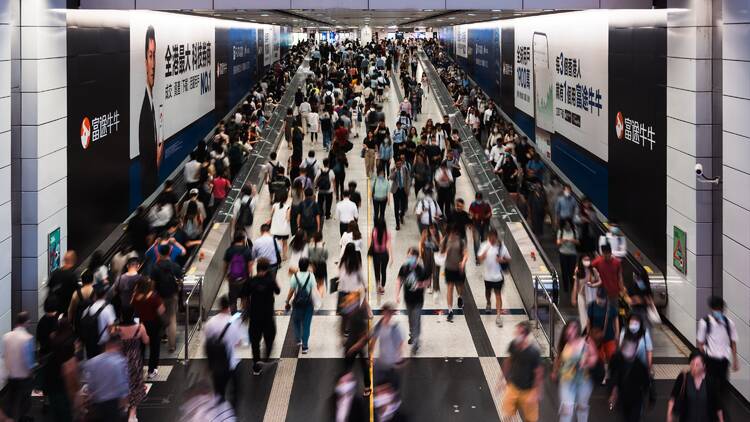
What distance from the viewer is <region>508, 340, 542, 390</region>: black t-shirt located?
22.0 feet

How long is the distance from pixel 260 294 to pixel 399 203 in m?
6.56

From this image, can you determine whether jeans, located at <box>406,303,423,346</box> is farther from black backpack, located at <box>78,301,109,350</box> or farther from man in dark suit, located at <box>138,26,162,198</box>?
man in dark suit, located at <box>138,26,162,198</box>

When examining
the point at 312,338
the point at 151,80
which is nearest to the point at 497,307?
the point at 312,338

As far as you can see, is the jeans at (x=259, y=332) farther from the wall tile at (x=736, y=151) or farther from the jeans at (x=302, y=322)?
the wall tile at (x=736, y=151)

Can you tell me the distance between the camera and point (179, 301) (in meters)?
9.98

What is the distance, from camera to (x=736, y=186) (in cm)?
868

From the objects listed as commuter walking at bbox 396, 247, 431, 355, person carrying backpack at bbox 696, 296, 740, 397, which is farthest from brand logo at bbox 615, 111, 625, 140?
person carrying backpack at bbox 696, 296, 740, 397

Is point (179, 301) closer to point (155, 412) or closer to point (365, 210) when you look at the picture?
point (155, 412)

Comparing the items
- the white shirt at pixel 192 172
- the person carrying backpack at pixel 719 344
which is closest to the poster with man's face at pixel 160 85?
the white shirt at pixel 192 172

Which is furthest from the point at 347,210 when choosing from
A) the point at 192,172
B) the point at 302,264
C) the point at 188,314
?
the point at 192,172

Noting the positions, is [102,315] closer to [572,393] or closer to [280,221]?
[572,393]

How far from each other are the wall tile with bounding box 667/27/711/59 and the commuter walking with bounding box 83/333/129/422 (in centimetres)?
717

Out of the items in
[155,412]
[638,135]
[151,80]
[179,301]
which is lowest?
[155,412]

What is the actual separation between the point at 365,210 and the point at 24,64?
26.3ft
